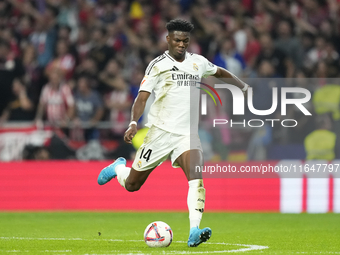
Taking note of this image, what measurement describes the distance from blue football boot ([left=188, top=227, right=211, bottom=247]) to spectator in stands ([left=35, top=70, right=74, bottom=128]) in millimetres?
8056

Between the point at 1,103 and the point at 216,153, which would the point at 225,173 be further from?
the point at 1,103

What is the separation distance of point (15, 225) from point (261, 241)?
14.4 feet

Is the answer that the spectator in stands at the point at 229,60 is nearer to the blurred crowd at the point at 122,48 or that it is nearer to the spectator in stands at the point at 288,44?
the blurred crowd at the point at 122,48

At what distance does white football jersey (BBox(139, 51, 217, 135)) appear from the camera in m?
7.52

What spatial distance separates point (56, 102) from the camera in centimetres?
1474

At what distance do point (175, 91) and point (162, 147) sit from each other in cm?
67

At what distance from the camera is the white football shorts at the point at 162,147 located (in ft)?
24.6

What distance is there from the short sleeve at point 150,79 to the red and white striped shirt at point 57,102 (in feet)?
24.5

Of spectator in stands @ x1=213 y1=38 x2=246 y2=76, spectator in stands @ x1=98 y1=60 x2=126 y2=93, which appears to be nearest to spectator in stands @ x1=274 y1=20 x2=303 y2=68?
spectator in stands @ x1=213 y1=38 x2=246 y2=76

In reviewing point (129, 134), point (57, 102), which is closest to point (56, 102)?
point (57, 102)

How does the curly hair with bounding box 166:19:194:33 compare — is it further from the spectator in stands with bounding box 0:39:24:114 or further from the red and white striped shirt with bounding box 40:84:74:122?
the spectator in stands with bounding box 0:39:24:114

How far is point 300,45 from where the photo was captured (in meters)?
15.7

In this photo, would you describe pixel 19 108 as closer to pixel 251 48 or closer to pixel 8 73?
pixel 8 73

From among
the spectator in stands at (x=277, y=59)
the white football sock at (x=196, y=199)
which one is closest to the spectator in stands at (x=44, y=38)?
the spectator in stands at (x=277, y=59)
